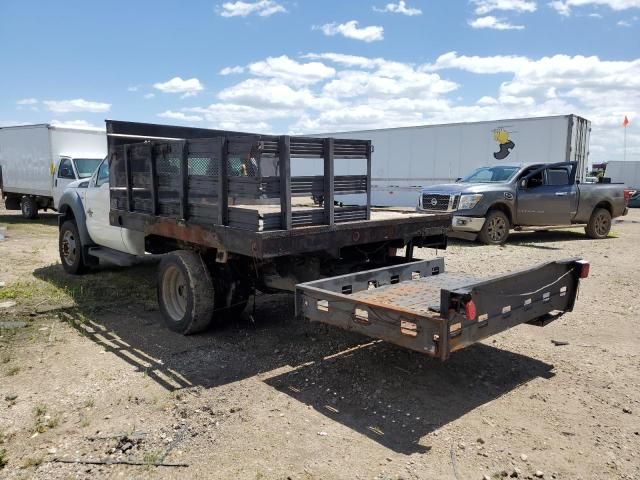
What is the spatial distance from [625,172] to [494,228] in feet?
85.9

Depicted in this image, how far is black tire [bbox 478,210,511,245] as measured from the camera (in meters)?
11.4

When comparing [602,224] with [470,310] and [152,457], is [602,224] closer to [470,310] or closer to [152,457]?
[470,310]

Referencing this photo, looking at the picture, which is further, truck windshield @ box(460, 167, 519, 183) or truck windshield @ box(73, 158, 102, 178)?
truck windshield @ box(73, 158, 102, 178)

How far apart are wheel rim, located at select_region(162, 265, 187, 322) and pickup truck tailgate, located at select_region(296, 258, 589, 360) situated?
1.77 meters

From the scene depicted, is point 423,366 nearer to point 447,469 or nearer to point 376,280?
point 376,280

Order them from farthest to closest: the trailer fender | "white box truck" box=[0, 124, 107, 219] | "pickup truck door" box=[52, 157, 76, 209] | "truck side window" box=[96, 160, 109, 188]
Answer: "white box truck" box=[0, 124, 107, 219]
"pickup truck door" box=[52, 157, 76, 209]
the trailer fender
"truck side window" box=[96, 160, 109, 188]

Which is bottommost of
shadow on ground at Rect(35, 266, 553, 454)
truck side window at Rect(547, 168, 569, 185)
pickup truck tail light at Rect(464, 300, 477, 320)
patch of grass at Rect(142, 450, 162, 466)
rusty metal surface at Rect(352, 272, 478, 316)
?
patch of grass at Rect(142, 450, 162, 466)

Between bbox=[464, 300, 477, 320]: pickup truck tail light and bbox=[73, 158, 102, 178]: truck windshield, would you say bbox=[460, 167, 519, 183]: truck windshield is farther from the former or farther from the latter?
bbox=[73, 158, 102, 178]: truck windshield

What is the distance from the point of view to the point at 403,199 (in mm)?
20234

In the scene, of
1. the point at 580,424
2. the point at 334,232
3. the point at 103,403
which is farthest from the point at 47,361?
the point at 580,424

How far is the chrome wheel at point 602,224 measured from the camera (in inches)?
528

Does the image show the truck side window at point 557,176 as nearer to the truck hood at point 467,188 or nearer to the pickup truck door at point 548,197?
the pickup truck door at point 548,197

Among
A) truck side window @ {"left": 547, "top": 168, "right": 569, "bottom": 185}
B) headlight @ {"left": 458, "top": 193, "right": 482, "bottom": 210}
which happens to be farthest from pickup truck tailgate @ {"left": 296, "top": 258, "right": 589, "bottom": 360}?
truck side window @ {"left": 547, "top": 168, "right": 569, "bottom": 185}

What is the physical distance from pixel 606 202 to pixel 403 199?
26.1 ft
